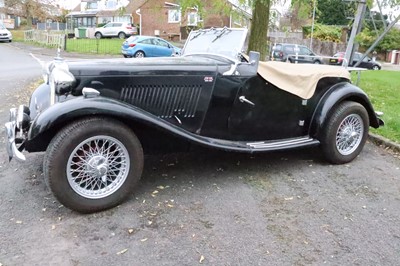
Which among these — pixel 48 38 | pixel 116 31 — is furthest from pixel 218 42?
pixel 116 31

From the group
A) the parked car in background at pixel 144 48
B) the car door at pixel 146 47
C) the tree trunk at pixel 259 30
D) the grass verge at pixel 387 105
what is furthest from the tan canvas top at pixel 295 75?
the car door at pixel 146 47

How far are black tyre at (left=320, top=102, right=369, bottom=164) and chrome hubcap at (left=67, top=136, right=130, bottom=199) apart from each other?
257 cm

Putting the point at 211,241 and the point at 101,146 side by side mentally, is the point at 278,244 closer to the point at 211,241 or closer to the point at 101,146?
the point at 211,241

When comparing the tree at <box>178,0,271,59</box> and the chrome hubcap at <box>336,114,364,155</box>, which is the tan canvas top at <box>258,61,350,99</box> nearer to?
the chrome hubcap at <box>336,114,364,155</box>

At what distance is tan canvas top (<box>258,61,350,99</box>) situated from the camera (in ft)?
15.0

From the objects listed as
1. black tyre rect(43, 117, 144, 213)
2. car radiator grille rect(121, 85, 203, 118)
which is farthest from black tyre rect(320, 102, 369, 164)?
black tyre rect(43, 117, 144, 213)

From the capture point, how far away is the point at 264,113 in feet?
15.3

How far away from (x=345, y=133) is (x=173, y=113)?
2.33 meters

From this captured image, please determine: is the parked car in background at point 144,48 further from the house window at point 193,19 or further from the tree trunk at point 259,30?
the tree trunk at point 259,30

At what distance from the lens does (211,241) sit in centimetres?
323

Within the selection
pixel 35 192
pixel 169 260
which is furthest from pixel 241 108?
pixel 35 192

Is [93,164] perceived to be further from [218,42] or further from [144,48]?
[144,48]

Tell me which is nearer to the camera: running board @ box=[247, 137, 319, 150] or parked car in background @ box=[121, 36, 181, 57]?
running board @ box=[247, 137, 319, 150]

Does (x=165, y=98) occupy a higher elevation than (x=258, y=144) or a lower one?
higher
